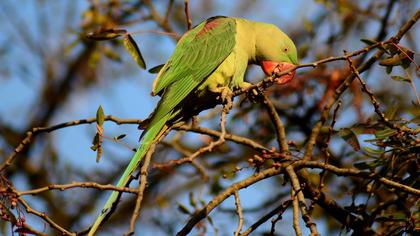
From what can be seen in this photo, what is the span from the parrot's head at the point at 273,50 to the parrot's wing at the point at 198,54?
17 cm

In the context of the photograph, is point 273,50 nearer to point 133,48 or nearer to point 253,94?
point 253,94

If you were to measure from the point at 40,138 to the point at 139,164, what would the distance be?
4.76m

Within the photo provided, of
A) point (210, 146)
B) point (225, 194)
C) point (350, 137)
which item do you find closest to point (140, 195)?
point (210, 146)

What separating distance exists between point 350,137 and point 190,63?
38.9 inches

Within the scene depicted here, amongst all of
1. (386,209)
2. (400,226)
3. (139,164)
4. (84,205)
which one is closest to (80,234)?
(139,164)

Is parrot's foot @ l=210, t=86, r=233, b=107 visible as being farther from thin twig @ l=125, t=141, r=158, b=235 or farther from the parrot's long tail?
thin twig @ l=125, t=141, r=158, b=235

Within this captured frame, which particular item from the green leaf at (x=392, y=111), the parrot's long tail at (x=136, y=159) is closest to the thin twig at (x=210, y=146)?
the parrot's long tail at (x=136, y=159)

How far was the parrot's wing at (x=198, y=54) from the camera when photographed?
3088mm

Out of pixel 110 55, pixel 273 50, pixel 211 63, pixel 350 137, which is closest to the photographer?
pixel 350 137

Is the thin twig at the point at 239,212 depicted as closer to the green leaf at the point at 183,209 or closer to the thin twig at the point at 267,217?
the thin twig at the point at 267,217

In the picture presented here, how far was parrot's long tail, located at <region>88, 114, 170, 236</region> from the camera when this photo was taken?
7.20ft

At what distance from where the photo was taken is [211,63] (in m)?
3.15

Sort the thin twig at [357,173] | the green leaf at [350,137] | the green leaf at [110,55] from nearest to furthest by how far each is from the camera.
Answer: the thin twig at [357,173]
the green leaf at [350,137]
the green leaf at [110,55]

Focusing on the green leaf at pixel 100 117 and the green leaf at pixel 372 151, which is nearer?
the green leaf at pixel 100 117
